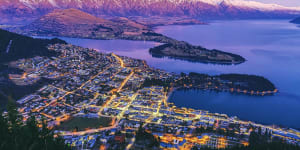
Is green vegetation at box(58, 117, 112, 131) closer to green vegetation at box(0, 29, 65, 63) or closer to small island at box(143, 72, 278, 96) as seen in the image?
small island at box(143, 72, 278, 96)

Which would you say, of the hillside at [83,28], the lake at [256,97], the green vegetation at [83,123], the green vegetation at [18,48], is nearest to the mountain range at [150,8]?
the hillside at [83,28]

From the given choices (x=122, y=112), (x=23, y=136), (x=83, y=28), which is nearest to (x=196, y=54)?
(x=122, y=112)

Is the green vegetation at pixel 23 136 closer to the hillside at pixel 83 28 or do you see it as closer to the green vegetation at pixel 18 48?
the green vegetation at pixel 18 48

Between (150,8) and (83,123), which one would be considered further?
(150,8)

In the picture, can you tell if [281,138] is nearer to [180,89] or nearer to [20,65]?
[180,89]

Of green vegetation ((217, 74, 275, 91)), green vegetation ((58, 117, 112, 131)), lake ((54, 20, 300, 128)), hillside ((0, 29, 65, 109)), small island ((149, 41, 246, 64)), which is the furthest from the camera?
small island ((149, 41, 246, 64))

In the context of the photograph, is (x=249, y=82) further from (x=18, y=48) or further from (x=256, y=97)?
(x=18, y=48)

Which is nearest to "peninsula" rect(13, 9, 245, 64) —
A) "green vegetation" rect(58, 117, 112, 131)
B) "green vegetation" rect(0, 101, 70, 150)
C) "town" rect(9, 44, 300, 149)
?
"town" rect(9, 44, 300, 149)
